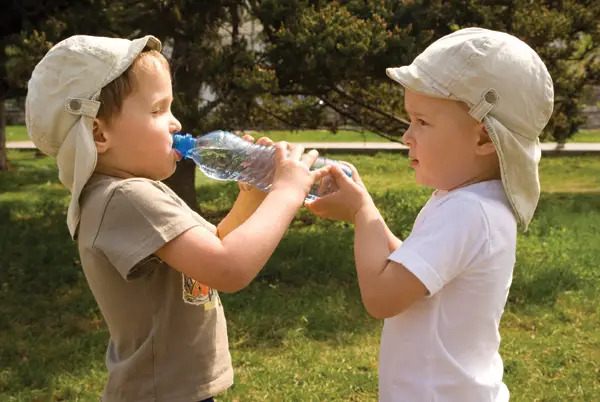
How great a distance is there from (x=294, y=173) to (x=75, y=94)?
1.92 feet

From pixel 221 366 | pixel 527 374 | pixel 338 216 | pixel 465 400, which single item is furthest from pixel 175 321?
pixel 527 374

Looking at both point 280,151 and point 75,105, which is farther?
point 280,151

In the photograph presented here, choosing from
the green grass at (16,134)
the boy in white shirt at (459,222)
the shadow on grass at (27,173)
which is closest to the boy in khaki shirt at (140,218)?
the boy in white shirt at (459,222)

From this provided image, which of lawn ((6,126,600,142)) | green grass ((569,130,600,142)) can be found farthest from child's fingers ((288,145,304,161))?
green grass ((569,130,600,142))

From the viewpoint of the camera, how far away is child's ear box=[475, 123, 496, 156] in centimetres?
202

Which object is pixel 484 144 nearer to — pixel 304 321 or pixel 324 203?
pixel 324 203

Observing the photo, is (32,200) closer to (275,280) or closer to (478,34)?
(275,280)

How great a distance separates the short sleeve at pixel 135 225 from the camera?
196 cm

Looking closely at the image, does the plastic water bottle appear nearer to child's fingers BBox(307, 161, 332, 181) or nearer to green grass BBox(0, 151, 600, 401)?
child's fingers BBox(307, 161, 332, 181)

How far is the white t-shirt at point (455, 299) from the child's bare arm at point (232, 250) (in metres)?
0.30

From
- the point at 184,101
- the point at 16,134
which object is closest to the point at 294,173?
the point at 184,101

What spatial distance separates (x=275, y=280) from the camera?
6.02m

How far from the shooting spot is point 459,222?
6.42 feet

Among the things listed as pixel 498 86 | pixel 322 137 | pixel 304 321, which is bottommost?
pixel 322 137
